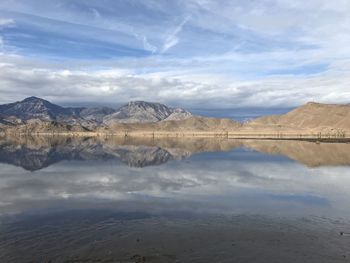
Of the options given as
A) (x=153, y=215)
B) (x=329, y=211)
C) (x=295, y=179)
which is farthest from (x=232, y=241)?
(x=295, y=179)

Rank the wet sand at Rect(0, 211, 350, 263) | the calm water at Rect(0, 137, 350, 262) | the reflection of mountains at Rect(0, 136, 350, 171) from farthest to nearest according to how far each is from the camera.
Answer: the reflection of mountains at Rect(0, 136, 350, 171)
the calm water at Rect(0, 137, 350, 262)
the wet sand at Rect(0, 211, 350, 263)

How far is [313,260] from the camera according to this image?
52.6 feet

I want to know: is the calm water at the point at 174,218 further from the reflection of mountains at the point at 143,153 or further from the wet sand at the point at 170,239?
the reflection of mountains at the point at 143,153

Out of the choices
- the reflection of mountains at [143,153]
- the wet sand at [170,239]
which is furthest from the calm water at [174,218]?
the reflection of mountains at [143,153]

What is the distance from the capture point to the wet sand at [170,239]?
16.3 metres

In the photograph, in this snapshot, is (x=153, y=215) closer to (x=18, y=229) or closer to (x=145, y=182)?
(x=18, y=229)

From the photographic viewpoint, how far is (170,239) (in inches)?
731

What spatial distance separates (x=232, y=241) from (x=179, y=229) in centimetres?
305

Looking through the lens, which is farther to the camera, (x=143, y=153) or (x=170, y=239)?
(x=143, y=153)

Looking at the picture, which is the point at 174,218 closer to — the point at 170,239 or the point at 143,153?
the point at 170,239

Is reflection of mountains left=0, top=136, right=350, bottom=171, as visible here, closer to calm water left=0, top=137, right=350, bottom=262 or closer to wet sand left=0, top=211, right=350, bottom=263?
calm water left=0, top=137, right=350, bottom=262

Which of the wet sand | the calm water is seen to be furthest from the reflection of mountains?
the wet sand

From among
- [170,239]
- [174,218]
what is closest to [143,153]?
[174,218]

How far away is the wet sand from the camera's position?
16312mm
